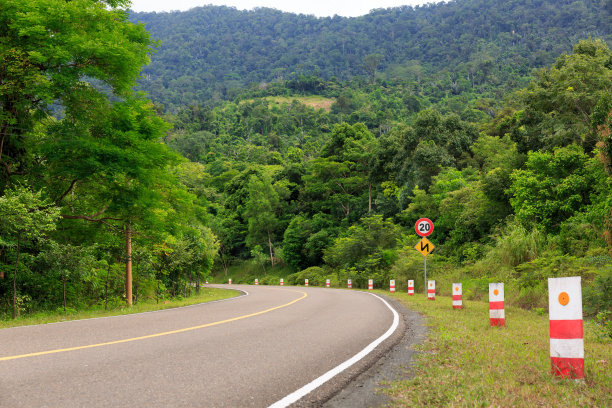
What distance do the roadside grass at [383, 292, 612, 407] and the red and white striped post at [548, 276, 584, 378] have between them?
5.8 inches

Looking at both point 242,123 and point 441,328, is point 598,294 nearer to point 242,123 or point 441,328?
point 441,328

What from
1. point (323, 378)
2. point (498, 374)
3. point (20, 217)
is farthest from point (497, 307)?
point (20, 217)

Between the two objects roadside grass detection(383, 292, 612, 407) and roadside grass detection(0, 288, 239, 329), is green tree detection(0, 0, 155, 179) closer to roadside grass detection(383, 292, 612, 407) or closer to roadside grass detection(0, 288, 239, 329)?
roadside grass detection(0, 288, 239, 329)

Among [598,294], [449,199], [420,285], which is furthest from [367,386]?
[449,199]

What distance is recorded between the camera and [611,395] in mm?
3773

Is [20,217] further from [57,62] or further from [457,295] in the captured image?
[457,295]

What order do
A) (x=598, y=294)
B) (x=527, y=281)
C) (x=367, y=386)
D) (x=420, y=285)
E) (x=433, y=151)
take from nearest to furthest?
(x=367, y=386), (x=598, y=294), (x=527, y=281), (x=420, y=285), (x=433, y=151)

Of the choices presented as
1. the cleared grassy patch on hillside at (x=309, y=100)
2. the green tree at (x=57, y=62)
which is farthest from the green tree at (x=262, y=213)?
the cleared grassy patch on hillside at (x=309, y=100)

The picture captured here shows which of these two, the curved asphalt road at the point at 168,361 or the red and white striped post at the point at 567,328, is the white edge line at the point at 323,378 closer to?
the curved asphalt road at the point at 168,361

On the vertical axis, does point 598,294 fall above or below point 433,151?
below

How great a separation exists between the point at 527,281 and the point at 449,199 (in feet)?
55.3

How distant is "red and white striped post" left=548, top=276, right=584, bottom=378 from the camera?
4.32 m

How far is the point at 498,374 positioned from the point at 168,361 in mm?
3747

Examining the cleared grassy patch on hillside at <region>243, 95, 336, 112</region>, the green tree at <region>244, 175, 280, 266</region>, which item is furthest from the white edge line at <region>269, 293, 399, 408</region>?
the cleared grassy patch on hillside at <region>243, 95, 336, 112</region>
